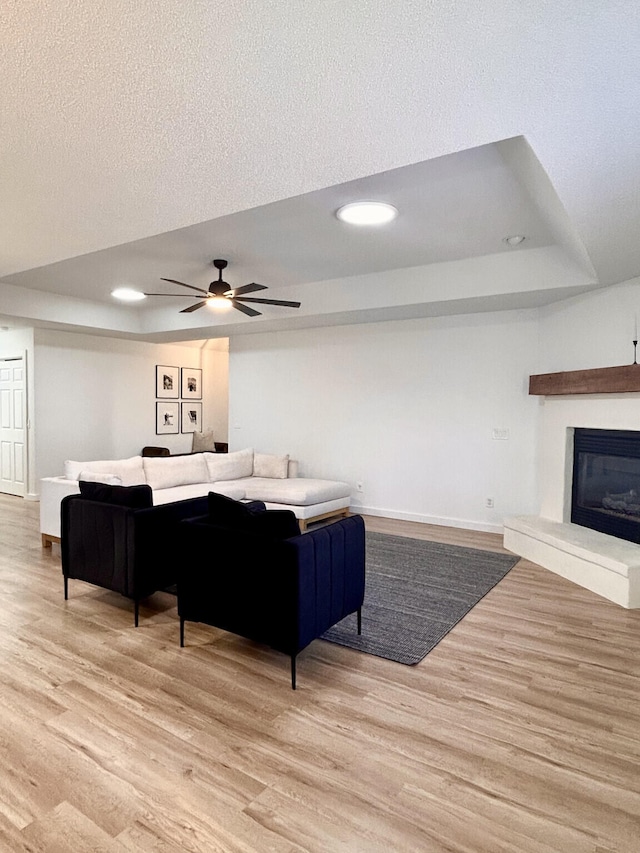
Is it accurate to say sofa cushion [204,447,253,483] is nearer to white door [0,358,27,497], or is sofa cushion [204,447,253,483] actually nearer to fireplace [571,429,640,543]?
white door [0,358,27,497]

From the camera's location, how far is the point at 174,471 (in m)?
5.49

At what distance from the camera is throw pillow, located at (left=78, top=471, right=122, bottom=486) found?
4.38 metres

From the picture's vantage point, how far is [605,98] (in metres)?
1.74

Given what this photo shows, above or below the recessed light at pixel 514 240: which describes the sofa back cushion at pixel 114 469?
below

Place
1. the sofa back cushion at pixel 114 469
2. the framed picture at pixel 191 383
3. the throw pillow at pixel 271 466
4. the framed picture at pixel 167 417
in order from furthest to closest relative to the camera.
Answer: the framed picture at pixel 191 383 → the framed picture at pixel 167 417 → the throw pillow at pixel 271 466 → the sofa back cushion at pixel 114 469

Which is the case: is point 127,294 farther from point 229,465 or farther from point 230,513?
point 230,513

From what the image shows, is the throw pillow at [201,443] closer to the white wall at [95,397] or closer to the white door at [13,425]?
the white wall at [95,397]

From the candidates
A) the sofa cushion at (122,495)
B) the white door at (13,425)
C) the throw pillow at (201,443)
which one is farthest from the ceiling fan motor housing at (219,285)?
the throw pillow at (201,443)

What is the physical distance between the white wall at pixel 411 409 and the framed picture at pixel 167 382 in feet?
6.52

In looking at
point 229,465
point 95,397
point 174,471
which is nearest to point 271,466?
point 229,465

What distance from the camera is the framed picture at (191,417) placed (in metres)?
9.22

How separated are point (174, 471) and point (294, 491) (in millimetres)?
1330

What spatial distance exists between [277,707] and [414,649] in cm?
94

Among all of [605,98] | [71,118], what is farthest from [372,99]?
[71,118]
